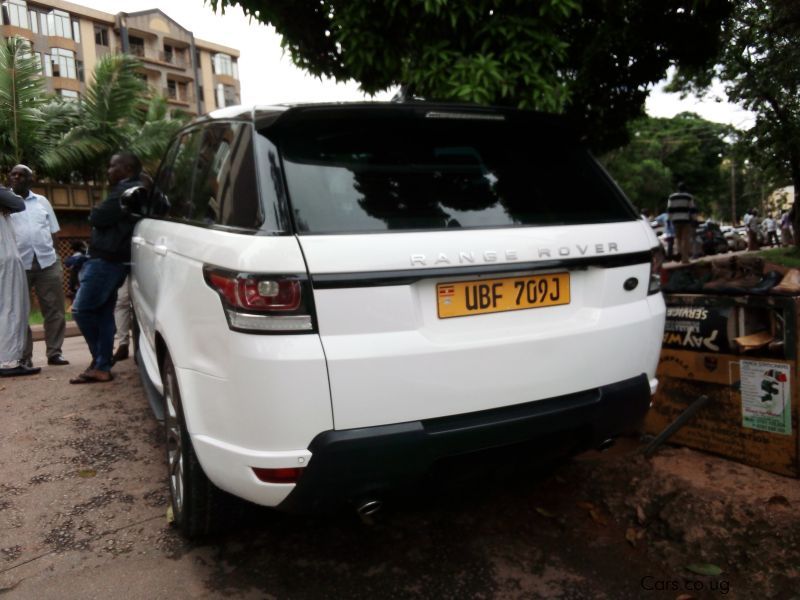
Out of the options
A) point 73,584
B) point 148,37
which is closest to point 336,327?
point 73,584

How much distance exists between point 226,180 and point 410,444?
1179 mm

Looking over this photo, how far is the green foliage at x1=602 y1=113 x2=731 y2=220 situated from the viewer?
52.1m

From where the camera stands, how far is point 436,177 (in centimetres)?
236

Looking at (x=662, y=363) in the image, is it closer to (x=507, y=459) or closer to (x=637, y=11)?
(x=507, y=459)

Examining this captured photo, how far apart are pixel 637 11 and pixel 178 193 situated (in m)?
4.54

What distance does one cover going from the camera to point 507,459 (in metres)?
2.31

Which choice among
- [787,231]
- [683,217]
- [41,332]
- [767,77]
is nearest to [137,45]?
[787,231]

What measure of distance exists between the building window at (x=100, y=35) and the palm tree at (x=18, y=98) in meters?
35.2

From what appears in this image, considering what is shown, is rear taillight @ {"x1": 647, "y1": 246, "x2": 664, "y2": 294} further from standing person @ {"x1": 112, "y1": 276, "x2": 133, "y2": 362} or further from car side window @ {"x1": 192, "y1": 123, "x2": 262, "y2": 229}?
standing person @ {"x1": 112, "y1": 276, "x2": 133, "y2": 362}

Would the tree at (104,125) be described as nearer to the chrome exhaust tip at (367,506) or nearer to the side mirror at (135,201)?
the side mirror at (135,201)

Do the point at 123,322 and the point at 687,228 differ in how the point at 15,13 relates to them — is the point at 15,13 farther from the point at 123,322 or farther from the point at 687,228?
the point at 123,322

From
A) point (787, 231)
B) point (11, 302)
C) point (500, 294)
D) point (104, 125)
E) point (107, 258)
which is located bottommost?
point (787, 231)

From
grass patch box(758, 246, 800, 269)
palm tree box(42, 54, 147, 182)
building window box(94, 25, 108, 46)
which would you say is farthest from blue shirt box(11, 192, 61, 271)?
building window box(94, 25, 108, 46)

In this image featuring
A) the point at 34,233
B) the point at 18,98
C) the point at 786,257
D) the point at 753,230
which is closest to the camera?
the point at 34,233
